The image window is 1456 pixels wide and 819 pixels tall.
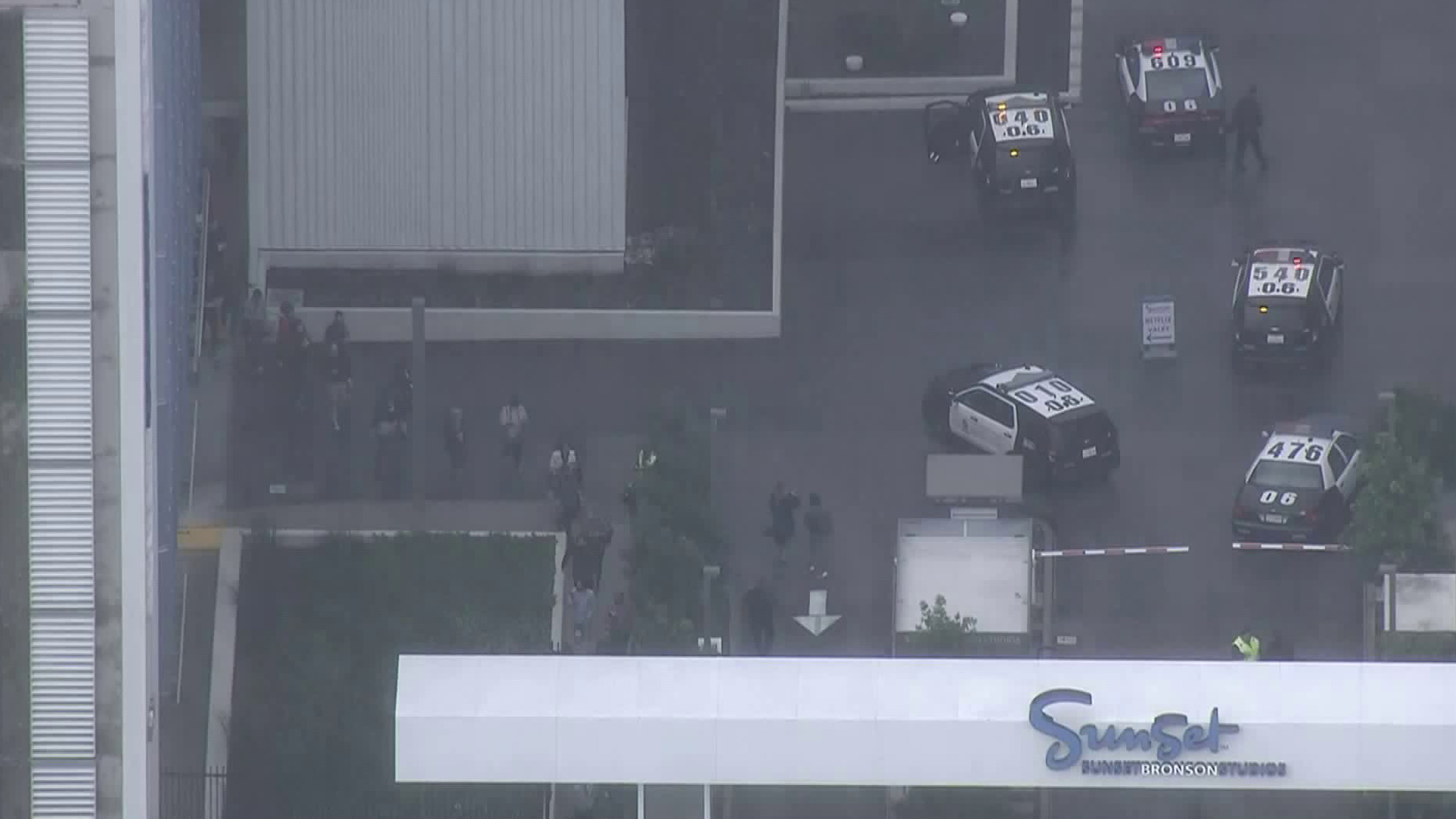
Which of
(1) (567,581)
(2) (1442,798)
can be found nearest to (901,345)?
(1) (567,581)

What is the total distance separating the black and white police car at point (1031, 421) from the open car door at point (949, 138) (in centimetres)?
708

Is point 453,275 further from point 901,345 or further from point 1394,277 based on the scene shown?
point 1394,277

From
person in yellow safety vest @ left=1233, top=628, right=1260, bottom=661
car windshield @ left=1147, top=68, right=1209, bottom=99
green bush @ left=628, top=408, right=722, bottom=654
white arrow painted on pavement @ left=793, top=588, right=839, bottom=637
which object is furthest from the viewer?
car windshield @ left=1147, top=68, right=1209, bottom=99

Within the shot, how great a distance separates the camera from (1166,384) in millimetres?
59938

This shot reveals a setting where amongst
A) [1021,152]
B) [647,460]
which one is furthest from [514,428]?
[1021,152]

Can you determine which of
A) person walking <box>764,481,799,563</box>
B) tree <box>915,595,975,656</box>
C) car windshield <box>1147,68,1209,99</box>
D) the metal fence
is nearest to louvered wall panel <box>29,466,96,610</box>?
the metal fence

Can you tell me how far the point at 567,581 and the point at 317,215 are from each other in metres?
9.75

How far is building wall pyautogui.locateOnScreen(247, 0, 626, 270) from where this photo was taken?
6112cm

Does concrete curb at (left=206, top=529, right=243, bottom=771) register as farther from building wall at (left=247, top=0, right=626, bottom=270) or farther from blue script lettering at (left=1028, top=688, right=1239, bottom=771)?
blue script lettering at (left=1028, top=688, right=1239, bottom=771)

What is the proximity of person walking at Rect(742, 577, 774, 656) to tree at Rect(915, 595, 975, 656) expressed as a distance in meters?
2.60

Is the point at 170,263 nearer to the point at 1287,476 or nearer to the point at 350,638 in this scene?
the point at 350,638

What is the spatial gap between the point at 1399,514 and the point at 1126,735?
770 centimetres

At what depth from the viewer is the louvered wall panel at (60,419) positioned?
156 ft

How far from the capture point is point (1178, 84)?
6391 centimetres
